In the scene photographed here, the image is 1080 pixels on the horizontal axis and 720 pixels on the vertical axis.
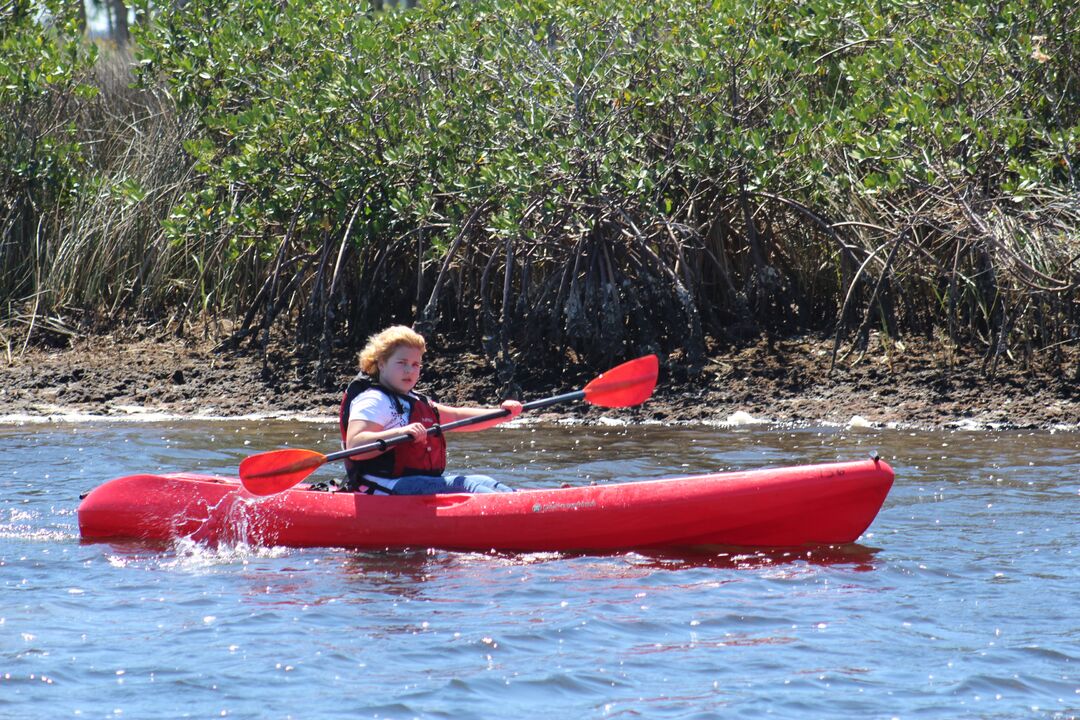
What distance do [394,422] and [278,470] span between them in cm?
52

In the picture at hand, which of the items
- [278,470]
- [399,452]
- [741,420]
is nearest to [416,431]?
[399,452]

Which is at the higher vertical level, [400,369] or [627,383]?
[400,369]

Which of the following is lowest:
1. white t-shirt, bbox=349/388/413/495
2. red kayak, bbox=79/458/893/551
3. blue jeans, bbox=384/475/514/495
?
red kayak, bbox=79/458/893/551

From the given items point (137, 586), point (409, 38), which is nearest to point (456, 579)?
point (137, 586)

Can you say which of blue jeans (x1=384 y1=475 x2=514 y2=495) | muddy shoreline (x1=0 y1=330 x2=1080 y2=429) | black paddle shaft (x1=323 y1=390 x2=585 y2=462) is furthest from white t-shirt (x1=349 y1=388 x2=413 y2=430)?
muddy shoreline (x1=0 y1=330 x2=1080 y2=429)

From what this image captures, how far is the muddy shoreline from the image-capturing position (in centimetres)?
845

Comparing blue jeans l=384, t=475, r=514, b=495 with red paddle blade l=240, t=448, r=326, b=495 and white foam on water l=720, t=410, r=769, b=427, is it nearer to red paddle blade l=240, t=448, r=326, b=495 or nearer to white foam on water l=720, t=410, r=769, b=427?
red paddle blade l=240, t=448, r=326, b=495

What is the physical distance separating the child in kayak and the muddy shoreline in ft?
9.79

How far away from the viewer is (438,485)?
19.9 ft

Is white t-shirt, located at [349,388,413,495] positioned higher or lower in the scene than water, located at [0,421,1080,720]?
higher

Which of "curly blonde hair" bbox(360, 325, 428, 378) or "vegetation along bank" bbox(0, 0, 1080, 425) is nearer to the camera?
"curly blonde hair" bbox(360, 325, 428, 378)

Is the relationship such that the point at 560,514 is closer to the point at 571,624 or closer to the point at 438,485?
the point at 438,485

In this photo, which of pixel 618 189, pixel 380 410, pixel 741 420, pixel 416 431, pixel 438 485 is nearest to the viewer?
pixel 416 431


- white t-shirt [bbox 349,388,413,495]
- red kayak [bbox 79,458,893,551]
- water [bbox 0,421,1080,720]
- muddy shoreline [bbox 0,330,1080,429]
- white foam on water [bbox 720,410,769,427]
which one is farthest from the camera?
white foam on water [bbox 720,410,769,427]
